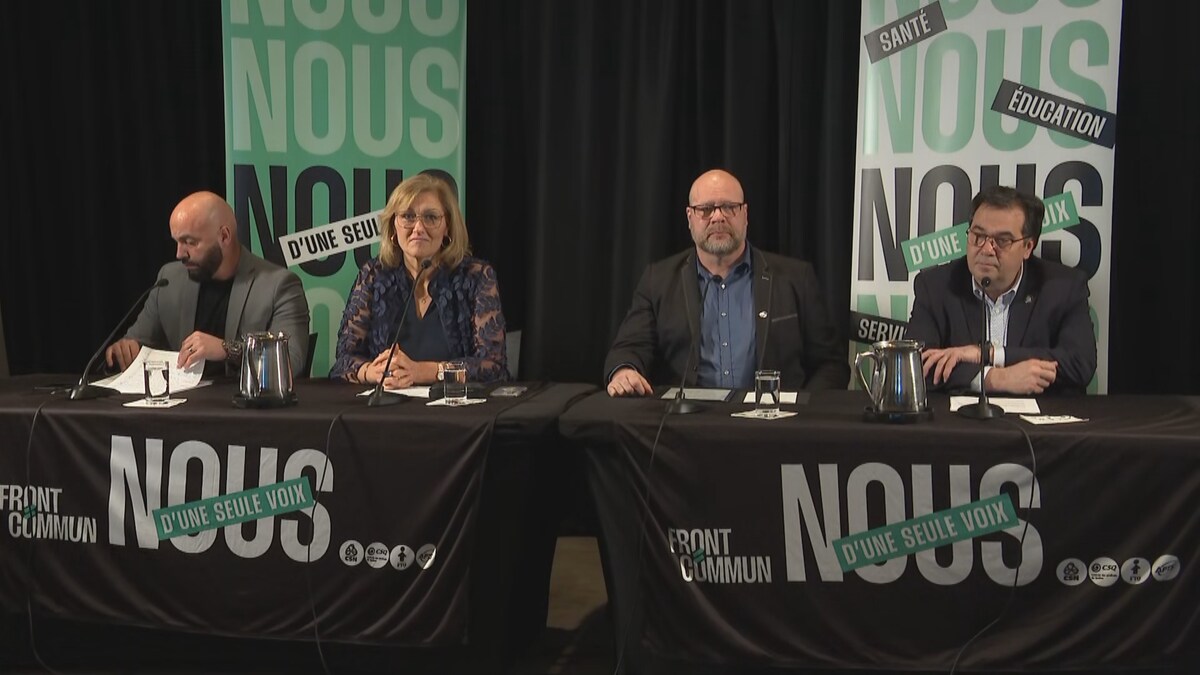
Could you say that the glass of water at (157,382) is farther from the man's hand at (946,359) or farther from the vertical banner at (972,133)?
the vertical banner at (972,133)

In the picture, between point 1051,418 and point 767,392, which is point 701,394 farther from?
point 1051,418

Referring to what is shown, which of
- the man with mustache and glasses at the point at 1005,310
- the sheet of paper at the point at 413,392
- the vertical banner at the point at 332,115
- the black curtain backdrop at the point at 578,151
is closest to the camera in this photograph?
the sheet of paper at the point at 413,392

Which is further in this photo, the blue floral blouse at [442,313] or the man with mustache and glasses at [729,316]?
the man with mustache and glasses at [729,316]

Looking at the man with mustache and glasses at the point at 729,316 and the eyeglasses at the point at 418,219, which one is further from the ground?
the eyeglasses at the point at 418,219

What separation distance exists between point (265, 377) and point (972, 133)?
227 centimetres

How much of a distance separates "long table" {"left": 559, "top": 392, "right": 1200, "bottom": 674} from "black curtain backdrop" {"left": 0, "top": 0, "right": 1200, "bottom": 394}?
5.10 ft

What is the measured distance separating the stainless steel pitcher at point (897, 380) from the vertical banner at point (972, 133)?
118 centimetres

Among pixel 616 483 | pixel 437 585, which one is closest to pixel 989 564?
pixel 616 483

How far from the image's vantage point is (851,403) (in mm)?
2479

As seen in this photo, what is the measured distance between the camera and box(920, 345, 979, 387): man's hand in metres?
2.65

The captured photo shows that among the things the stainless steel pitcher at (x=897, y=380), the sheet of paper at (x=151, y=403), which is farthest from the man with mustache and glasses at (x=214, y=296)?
the stainless steel pitcher at (x=897, y=380)

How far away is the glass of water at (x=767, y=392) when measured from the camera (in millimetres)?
2365

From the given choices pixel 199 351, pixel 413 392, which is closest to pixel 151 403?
pixel 199 351

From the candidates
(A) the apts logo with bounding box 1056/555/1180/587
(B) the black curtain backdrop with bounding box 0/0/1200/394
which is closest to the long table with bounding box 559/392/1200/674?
(A) the apts logo with bounding box 1056/555/1180/587
